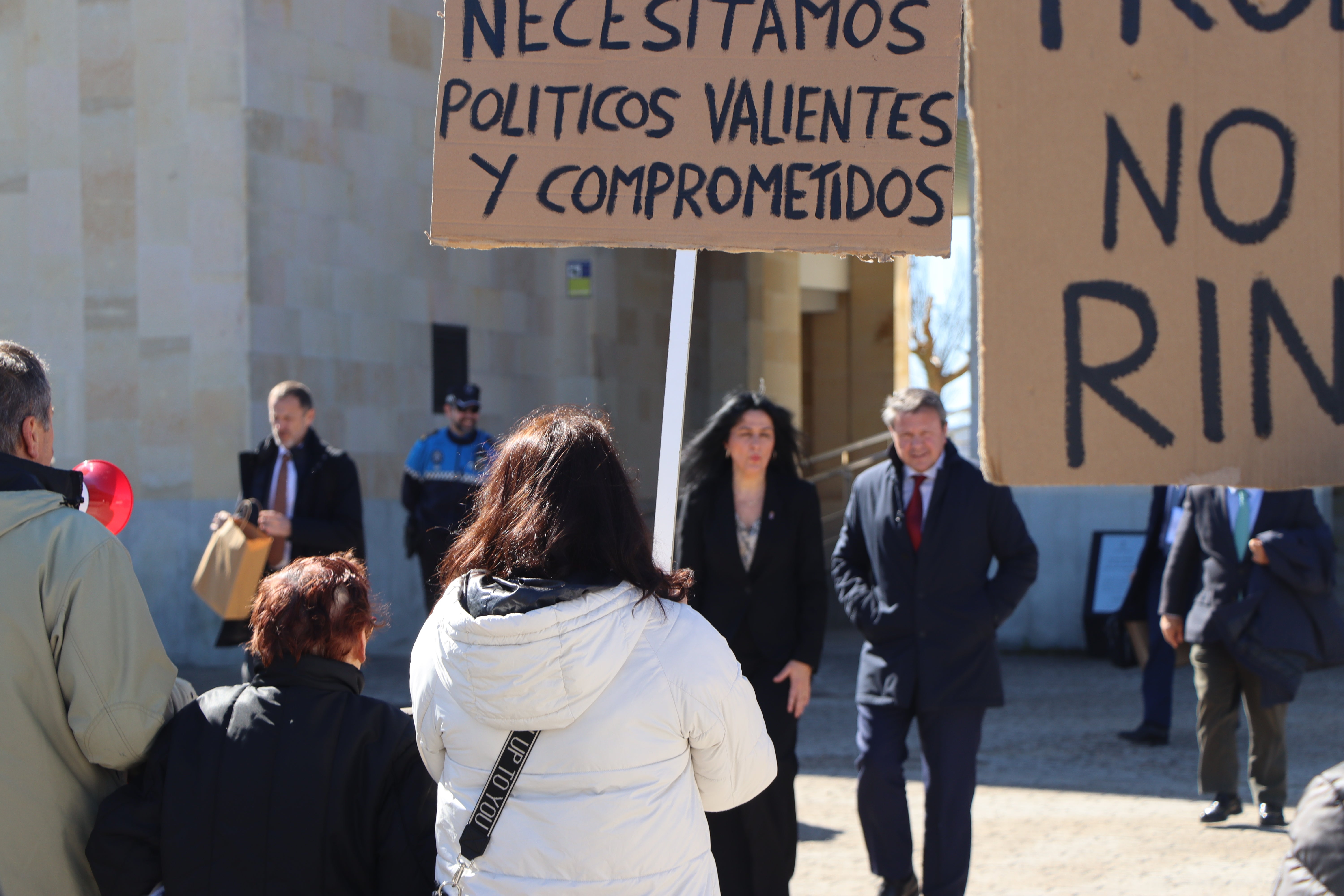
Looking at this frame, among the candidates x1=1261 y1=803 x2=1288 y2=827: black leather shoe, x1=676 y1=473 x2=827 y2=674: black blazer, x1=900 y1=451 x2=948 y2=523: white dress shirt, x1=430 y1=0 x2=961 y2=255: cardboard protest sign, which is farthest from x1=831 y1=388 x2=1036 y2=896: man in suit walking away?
x1=430 y1=0 x2=961 y2=255: cardboard protest sign

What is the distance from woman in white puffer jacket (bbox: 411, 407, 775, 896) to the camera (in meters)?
2.24

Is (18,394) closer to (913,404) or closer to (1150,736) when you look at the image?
(913,404)

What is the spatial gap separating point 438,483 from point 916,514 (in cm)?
363

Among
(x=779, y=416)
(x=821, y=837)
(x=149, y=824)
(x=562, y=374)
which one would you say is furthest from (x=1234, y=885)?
(x=562, y=374)

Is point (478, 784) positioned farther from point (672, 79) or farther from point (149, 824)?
point (672, 79)

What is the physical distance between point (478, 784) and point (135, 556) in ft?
28.9

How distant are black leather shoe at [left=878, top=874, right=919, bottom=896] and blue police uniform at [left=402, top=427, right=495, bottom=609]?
354 centimetres

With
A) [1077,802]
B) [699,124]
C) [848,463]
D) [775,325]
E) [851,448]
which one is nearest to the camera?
[699,124]

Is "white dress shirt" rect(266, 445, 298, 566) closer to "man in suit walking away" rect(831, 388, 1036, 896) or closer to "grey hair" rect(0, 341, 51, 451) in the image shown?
"man in suit walking away" rect(831, 388, 1036, 896)

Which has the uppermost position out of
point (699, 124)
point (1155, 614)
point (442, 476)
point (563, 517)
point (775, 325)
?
point (775, 325)

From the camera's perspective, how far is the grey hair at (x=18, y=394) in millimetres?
2666

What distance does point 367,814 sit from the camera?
8.82ft

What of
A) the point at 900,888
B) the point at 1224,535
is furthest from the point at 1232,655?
the point at 900,888

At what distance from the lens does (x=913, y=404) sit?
190 inches
